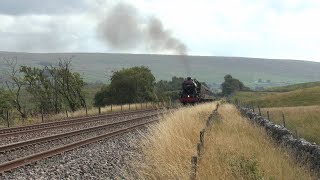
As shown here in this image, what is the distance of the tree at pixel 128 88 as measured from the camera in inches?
3120

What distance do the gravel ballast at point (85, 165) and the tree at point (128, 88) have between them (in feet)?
204

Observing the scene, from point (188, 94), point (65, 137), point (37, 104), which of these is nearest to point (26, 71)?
point (37, 104)

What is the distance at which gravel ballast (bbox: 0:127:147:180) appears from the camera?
34.5ft

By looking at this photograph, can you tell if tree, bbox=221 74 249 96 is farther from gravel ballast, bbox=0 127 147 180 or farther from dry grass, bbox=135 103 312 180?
dry grass, bbox=135 103 312 180

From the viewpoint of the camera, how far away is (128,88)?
79500 millimetres

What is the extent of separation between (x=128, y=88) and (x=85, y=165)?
67715 millimetres

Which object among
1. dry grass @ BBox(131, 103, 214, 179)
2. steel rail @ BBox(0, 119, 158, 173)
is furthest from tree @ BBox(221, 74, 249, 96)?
dry grass @ BBox(131, 103, 214, 179)

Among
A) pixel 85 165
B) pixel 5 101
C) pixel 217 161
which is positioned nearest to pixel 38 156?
pixel 85 165

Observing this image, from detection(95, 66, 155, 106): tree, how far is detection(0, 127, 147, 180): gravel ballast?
6226 centimetres

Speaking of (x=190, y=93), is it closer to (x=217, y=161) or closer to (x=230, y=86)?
(x=217, y=161)

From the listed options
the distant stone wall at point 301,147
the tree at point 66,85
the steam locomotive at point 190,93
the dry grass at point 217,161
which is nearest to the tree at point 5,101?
the tree at point 66,85

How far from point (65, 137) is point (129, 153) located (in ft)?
19.3

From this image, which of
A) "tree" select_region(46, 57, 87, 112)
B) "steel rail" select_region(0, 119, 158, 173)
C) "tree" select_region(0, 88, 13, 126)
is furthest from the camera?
"tree" select_region(46, 57, 87, 112)

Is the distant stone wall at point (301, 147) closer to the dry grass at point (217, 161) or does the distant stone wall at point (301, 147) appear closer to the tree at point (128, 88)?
the dry grass at point (217, 161)
